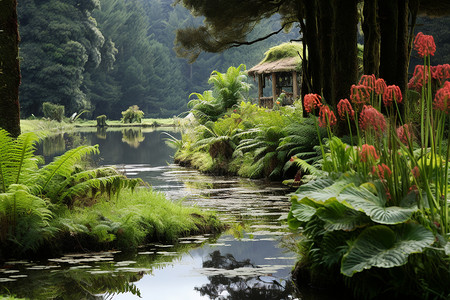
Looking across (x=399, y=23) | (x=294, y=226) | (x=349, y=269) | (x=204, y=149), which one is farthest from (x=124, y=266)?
(x=204, y=149)

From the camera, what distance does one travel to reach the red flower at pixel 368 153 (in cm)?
482

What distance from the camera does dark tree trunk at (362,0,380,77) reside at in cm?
1116

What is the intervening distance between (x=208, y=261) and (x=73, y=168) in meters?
2.13

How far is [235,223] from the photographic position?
307 inches

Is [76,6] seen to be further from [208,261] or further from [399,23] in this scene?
[208,261]

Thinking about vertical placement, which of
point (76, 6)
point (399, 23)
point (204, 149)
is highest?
point (76, 6)

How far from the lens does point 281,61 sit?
3148 cm

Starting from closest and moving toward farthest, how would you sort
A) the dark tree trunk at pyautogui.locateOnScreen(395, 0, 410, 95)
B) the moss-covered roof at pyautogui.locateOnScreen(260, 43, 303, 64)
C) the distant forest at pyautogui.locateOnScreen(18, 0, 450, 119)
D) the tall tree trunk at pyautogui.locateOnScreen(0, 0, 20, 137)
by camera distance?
the tall tree trunk at pyautogui.locateOnScreen(0, 0, 20, 137) → the dark tree trunk at pyautogui.locateOnScreen(395, 0, 410, 95) → the moss-covered roof at pyautogui.locateOnScreen(260, 43, 303, 64) → the distant forest at pyautogui.locateOnScreen(18, 0, 450, 119)

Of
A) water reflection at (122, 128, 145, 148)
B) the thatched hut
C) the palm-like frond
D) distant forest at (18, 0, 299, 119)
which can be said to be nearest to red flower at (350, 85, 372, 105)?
the palm-like frond

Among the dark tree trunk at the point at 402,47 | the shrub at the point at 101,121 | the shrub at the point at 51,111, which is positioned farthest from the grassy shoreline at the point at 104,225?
the shrub at the point at 101,121

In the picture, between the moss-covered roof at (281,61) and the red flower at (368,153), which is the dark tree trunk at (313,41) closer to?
the red flower at (368,153)

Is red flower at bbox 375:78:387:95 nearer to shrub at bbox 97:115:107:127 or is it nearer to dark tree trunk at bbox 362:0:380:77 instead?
dark tree trunk at bbox 362:0:380:77

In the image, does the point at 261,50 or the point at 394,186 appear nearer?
the point at 394,186

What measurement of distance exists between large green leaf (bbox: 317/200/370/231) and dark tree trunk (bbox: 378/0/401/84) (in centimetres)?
736
